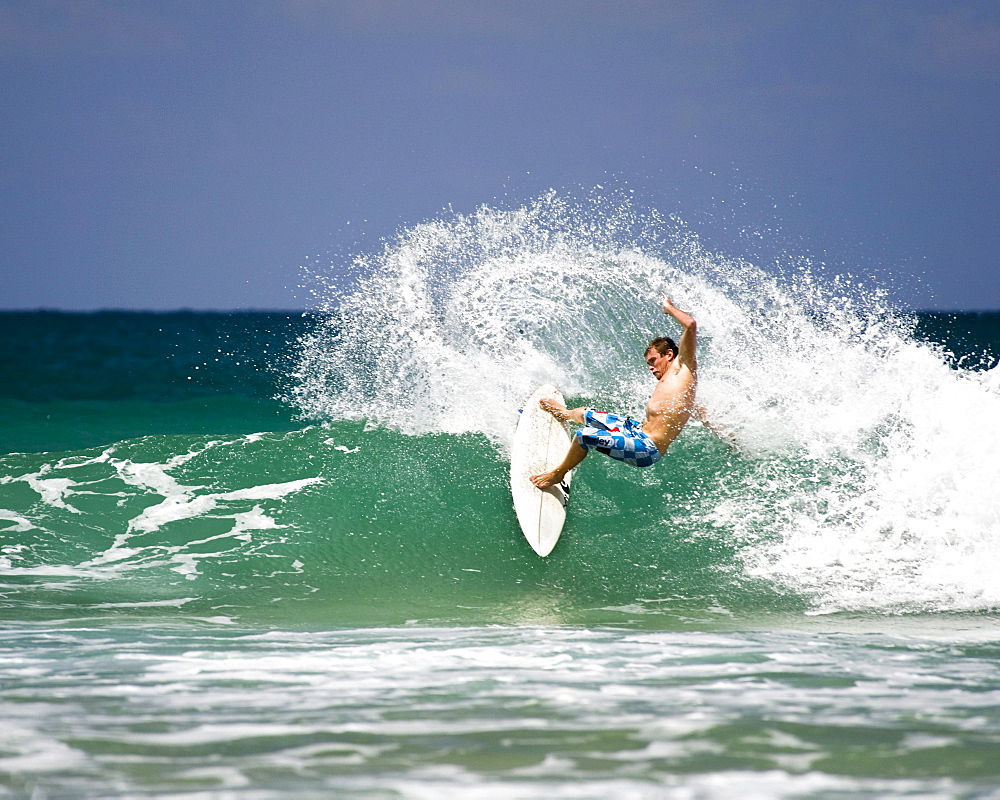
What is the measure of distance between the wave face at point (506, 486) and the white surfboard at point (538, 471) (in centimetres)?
15

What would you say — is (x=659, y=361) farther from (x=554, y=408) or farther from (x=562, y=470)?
(x=562, y=470)

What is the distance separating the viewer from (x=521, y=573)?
6254 millimetres

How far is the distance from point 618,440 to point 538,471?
31.3 inches

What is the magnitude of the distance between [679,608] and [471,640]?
1.44m

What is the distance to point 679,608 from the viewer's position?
5.51 metres

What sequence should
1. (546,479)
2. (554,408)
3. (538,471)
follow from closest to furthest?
1. (546,479)
2. (538,471)
3. (554,408)

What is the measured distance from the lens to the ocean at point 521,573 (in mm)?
3121

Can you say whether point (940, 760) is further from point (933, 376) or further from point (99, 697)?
point (933, 376)

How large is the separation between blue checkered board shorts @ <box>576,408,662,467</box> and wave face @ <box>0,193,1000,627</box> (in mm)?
731

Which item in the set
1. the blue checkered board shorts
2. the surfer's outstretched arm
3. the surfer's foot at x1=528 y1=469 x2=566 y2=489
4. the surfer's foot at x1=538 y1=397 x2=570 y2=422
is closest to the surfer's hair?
the surfer's outstretched arm

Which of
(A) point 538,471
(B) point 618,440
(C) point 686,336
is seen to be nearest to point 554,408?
(A) point 538,471

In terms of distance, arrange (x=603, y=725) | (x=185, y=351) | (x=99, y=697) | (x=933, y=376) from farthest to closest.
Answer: (x=185, y=351)
(x=933, y=376)
(x=99, y=697)
(x=603, y=725)

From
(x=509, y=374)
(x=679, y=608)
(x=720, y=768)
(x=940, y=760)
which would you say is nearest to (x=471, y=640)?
(x=679, y=608)

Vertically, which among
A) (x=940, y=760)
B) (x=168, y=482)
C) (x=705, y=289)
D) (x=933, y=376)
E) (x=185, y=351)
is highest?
(x=185, y=351)
